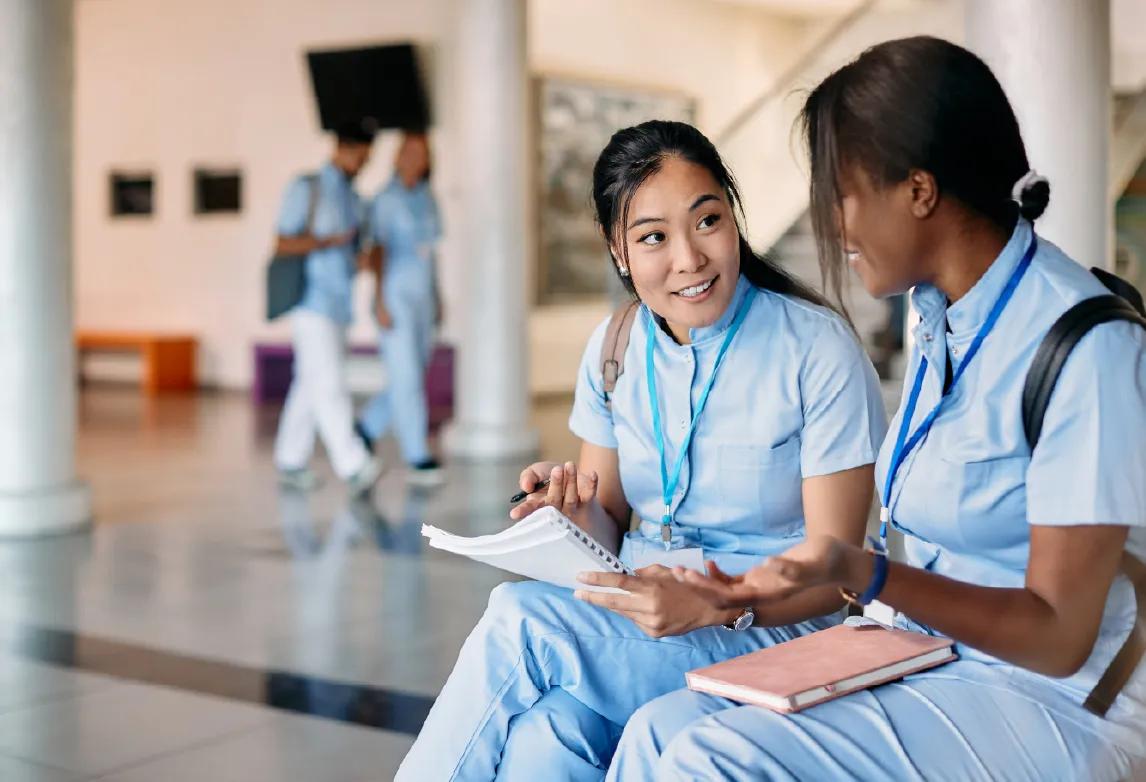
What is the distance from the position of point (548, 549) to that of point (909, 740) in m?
0.54

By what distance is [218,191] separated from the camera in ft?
49.7

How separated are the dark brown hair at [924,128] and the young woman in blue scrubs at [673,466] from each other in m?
0.60

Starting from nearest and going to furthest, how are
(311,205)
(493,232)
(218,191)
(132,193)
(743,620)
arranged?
(743,620) < (311,205) < (493,232) < (218,191) < (132,193)

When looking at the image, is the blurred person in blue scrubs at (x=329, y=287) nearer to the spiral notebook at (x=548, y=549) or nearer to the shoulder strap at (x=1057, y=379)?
the spiral notebook at (x=548, y=549)

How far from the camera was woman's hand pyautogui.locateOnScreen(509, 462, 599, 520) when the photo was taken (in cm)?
229

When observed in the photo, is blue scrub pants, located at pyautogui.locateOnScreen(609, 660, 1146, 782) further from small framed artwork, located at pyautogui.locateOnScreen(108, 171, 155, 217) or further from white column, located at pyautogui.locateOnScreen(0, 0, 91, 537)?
small framed artwork, located at pyautogui.locateOnScreen(108, 171, 155, 217)

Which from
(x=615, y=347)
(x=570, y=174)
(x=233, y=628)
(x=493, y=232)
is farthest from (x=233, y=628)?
(x=570, y=174)

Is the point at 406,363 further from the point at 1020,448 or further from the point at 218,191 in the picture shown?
the point at 218,191

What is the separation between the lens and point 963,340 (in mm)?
1724

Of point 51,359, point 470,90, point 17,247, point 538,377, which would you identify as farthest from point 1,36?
point 538,377

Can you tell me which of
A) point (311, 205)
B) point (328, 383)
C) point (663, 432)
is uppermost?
point (311, 205)

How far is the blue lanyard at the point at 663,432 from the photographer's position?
7.49 ft

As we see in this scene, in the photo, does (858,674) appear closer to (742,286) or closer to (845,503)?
(845,503)

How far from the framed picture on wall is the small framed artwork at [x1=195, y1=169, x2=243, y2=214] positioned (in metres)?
3.64
